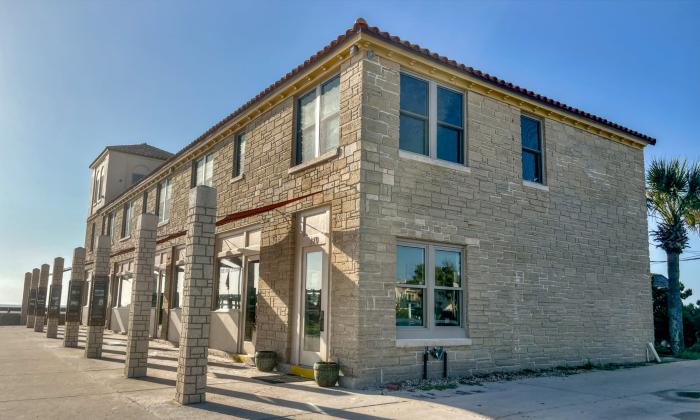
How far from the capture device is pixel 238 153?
15.4 m

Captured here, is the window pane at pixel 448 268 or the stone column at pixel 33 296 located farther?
the stone column at pixel 33 296

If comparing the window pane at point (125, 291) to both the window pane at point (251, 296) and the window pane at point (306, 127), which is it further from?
the window pane at point (306, 127)

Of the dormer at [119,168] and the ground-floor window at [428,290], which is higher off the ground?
the dormer at [119,168]

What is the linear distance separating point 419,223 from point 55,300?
17347mm

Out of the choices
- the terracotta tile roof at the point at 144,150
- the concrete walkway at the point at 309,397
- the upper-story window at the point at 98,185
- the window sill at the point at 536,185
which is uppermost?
the terracotta tile roof at the point at 144,150

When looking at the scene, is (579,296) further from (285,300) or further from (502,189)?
(285,300)

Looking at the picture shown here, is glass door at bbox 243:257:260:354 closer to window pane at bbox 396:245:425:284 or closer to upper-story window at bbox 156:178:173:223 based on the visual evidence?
window pane at bbox 396:245:425:284

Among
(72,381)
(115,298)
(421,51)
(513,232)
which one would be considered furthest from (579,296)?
(115,298)

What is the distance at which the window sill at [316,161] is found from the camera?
10.8 metres

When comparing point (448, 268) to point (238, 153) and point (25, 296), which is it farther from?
point (25, 296)

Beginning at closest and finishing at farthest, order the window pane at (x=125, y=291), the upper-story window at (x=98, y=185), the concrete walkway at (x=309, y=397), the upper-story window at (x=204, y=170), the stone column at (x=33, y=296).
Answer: the concrete walkway at (x=309, y=397), the upper-story window at (x=204, y=170), the window pane at (x=125, y=291), the stone column at (x=33, y=296), the upper-story window at (x=98, y=185)

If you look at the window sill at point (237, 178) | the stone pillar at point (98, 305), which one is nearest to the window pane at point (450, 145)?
the window sill at point (237, 178)

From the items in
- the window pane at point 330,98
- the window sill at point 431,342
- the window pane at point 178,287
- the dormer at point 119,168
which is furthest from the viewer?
the dormer at point 119,168

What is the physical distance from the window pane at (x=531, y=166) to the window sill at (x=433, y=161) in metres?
2.21
